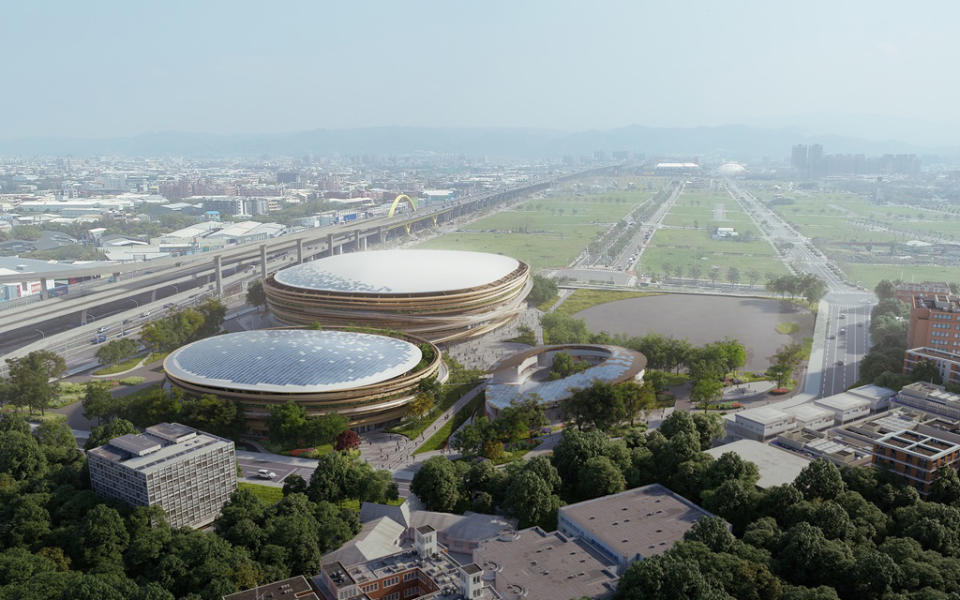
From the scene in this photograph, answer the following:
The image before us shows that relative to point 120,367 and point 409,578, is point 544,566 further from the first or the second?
point 120,367

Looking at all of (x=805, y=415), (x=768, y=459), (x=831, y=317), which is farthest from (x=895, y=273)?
(x=768, y=459)

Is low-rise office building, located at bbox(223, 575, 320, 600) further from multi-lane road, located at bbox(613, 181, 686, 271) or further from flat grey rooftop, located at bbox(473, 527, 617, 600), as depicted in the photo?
multi-lane road, located at bbox(613, 181, 686, 271)

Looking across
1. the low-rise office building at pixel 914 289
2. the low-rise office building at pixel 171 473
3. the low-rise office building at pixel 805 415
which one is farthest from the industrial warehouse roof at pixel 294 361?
the low-rise office building at pixel 914 289

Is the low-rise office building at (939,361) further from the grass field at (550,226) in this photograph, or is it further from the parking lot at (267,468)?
the grass field at (550,226)

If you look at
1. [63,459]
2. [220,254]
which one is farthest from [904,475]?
[220,254]

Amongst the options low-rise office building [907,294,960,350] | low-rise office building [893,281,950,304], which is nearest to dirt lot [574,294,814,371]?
low-rise office building [893,281,950,304]
